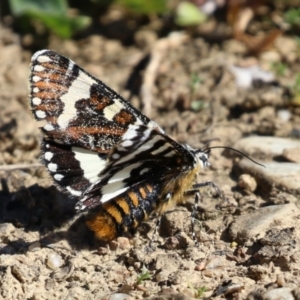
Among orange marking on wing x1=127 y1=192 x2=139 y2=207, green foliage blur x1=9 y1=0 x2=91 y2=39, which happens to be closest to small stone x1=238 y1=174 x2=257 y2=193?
A: orange marking on wing x1=127 y1=192 x2=139 y2=207

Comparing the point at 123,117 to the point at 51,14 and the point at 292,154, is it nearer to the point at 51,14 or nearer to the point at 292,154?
the point at 292,154

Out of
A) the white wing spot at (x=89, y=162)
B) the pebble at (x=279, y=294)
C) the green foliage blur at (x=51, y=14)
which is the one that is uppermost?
the green foliage blur at (x=51, y=14)

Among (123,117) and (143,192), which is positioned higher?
(123,117)

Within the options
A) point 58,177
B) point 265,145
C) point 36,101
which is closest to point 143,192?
point 58,177

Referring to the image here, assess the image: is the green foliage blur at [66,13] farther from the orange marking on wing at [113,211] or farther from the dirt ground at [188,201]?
the orange marking on wing at [113,211]

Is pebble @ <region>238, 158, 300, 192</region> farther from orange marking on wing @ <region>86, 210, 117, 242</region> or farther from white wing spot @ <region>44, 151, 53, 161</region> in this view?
white wing spot @ <region>44, 151, 53, 161</region>

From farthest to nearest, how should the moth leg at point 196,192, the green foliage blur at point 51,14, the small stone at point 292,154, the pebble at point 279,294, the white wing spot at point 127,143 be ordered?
the green foliage blur at point 51,14 < the small stone at point 292,154 < the moth leg at point 196,192 < the white wing spot at point 127,143 < the pebble at point 279,294

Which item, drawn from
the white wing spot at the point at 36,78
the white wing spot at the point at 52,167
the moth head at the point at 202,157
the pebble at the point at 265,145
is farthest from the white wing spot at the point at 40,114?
the pebble at the point at 265,145
